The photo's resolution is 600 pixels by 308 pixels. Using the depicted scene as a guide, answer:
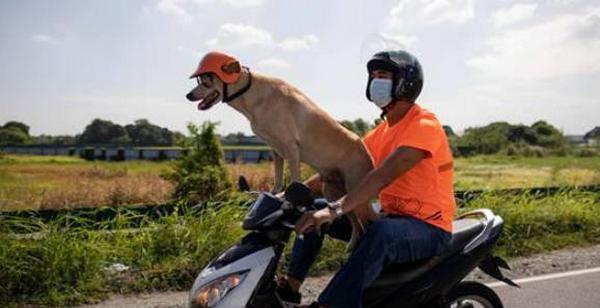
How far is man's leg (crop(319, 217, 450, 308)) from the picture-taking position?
2.79 m

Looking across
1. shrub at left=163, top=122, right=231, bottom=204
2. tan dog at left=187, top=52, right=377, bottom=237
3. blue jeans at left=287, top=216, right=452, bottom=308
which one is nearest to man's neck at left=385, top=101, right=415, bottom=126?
tan dog at left=187, top=52, right=377, bottom=237

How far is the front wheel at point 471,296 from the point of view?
3.29 metres

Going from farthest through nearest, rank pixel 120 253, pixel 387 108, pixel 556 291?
pixel 120 253 → pixel 556 291 → pixel 387 108

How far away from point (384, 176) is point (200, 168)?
10.6 m

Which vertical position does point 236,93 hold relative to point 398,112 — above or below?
above

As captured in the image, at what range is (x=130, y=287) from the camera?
514 cm

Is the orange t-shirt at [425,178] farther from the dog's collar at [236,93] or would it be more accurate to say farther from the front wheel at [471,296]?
the dog's collar at [236,93]

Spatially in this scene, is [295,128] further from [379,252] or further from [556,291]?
[556,291]

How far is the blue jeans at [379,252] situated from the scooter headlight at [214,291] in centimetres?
50

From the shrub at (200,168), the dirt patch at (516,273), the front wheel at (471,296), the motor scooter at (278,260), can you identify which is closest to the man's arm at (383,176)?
the motor scooter at (278,260)

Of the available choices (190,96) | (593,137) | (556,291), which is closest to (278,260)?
(190,96)

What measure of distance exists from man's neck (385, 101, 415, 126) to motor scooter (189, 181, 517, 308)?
701 mm

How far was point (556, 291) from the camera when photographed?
5.08 m

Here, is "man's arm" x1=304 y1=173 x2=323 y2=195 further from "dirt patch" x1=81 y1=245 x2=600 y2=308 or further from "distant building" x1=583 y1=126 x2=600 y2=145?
"distant building" x1=583 y1=126 x2=600 y2=145
